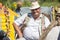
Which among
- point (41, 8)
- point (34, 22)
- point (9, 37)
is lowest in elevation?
point (9, 37)

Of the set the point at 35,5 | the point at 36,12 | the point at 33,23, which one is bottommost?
the point at 33,23

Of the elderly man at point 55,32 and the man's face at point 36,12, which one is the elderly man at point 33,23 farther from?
the elderly man at point 55,32

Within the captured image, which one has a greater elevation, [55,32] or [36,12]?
[36,12]

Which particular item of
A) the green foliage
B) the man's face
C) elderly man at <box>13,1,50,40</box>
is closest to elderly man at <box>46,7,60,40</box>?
elderly man at <box>13,1,50,40</box>

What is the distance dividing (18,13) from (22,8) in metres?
0.12

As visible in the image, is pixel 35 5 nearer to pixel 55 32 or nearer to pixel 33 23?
pixel 33 23

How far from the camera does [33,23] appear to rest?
3.77 meters

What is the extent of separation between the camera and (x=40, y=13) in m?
3.76

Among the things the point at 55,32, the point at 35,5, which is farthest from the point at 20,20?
the point at 55,32

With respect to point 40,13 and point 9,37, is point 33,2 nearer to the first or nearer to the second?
point 40,13

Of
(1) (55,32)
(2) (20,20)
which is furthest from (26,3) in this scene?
(1) (55,32)

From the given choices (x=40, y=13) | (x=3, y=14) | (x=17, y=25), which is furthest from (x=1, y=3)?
(x=40, y=13)

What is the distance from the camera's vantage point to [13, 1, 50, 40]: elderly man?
12.3 ft

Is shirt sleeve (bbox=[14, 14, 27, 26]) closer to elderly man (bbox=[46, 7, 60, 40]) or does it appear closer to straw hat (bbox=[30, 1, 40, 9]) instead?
straw hat (bbox=[30, 1, 40, 9])
